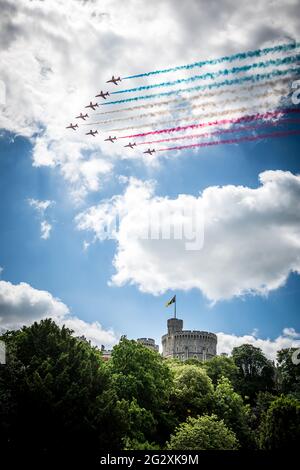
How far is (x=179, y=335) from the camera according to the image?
145 metres

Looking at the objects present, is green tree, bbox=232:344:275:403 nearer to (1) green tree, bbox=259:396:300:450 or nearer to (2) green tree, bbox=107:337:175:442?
(2) green tree, bbox=107:337:175:442

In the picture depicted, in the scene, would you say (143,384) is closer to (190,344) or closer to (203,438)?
(203,438)

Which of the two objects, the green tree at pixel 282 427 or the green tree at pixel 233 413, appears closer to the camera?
the green tree at pixel 282 427

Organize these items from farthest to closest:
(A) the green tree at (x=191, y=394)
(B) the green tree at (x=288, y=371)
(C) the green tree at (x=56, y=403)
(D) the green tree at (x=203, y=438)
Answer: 1. (B) the green tree at (x=288, y=371)
2. (A) the green tree at (x=191, y=394)
3. (D) the green tree at (x=203, y=438)
4. (C) the green tree at (x=56, y=403)

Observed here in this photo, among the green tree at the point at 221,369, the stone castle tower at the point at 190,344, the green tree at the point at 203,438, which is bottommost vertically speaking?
the green tree at the point at 203,438

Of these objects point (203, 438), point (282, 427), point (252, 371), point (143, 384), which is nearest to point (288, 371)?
point (252, 371)

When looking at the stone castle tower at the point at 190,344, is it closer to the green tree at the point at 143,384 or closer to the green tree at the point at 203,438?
the green tree at the point at 143,384

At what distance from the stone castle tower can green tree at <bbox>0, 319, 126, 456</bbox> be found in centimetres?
10624

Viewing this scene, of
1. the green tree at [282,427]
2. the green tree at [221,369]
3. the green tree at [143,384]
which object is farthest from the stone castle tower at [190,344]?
the green tree at [282,427]

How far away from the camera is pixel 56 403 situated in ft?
111

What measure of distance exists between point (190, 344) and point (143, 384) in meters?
99.7

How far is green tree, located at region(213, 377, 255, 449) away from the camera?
167 feet

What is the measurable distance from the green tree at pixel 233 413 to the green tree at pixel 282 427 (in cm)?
800

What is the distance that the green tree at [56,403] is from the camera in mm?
33125
